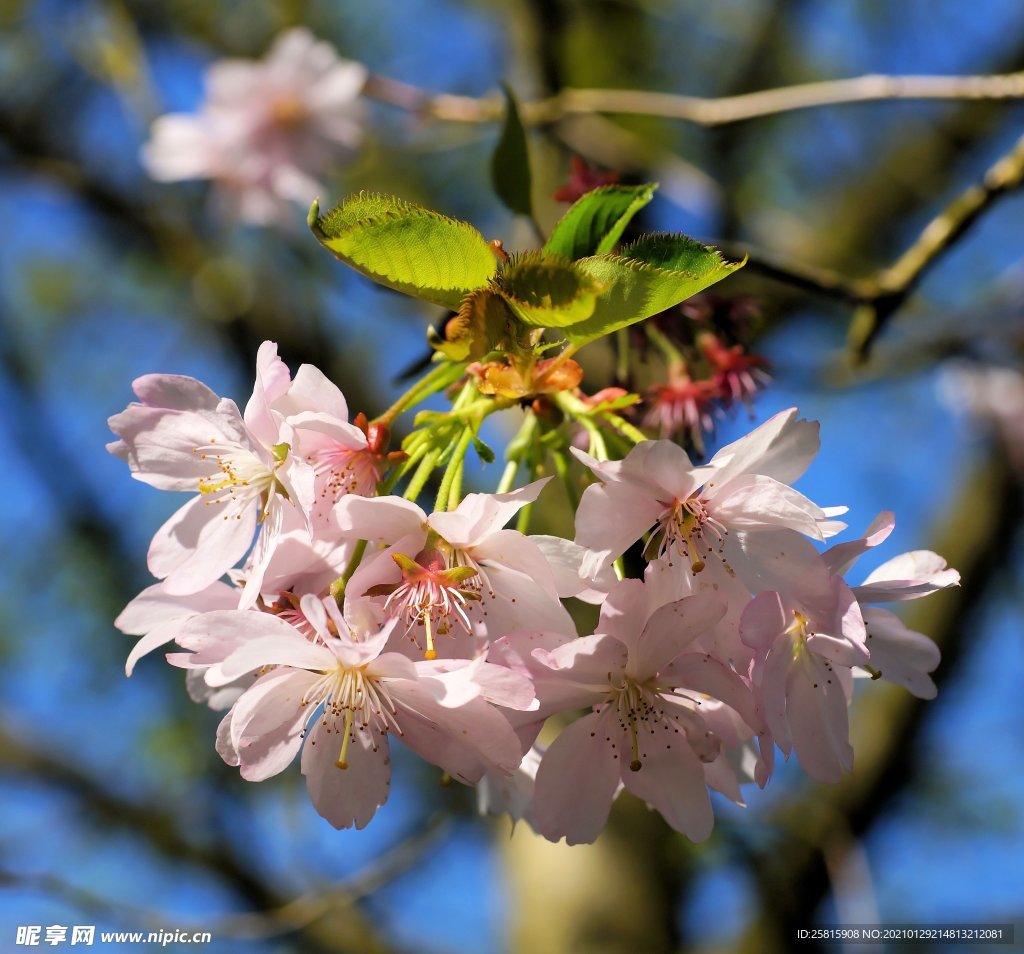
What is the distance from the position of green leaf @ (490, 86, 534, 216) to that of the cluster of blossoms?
28 centimetres

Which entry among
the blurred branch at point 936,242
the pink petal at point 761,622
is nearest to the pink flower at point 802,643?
the pink petal at point 761,622

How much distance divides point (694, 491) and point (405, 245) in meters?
0.30

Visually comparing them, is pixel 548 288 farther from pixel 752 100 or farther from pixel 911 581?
pixel 752 100

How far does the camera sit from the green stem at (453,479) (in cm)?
77

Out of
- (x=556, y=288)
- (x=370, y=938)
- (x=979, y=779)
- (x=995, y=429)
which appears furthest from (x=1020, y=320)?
(x=370, y=938)

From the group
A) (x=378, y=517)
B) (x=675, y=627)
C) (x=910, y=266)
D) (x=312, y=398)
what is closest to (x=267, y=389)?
(x=312, y=398)

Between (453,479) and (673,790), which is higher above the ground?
(453,479)

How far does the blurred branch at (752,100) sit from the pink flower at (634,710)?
35.1 inches

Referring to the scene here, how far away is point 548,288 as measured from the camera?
2.00 ft

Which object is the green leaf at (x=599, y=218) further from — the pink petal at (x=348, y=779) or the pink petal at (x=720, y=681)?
the pink petal at (x=348, y=779)

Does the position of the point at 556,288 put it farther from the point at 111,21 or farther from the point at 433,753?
the point at 111,21

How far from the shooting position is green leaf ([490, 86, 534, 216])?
3.13 ft

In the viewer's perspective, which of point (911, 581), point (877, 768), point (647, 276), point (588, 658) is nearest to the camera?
point (647, 276)

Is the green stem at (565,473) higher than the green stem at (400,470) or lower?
lower
